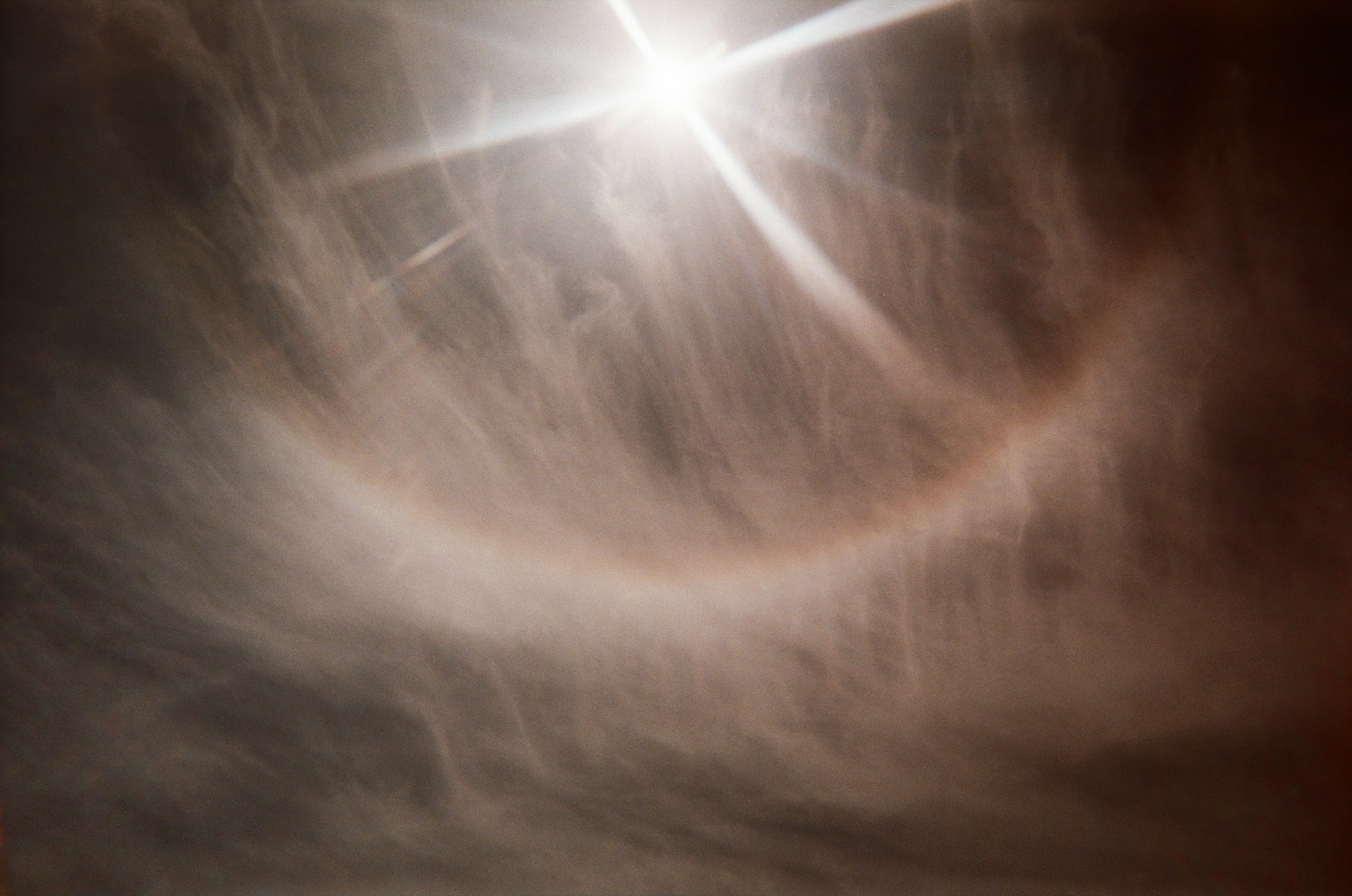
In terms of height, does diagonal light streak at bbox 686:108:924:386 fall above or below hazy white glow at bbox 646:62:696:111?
below

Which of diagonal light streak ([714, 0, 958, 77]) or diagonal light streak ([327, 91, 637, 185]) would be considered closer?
diagonal light streak ([714, 0, 958, 77])

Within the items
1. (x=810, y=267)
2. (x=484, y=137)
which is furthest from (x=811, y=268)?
(x=484, y=137)

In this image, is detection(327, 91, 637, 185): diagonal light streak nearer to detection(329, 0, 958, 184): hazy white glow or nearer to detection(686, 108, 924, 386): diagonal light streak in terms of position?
detection(329, 0, 958, 184): hazy white glow

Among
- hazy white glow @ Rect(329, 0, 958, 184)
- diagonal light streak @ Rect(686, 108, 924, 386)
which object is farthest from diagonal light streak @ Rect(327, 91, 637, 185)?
diagonal light streak @ Rect(686, 108, 924, 386)

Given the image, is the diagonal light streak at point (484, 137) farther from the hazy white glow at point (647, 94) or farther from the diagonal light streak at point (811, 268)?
the diagonal light streak at point (811, 268)

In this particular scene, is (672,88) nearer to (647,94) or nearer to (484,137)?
(647,94)

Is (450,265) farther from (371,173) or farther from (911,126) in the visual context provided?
(911,126)
